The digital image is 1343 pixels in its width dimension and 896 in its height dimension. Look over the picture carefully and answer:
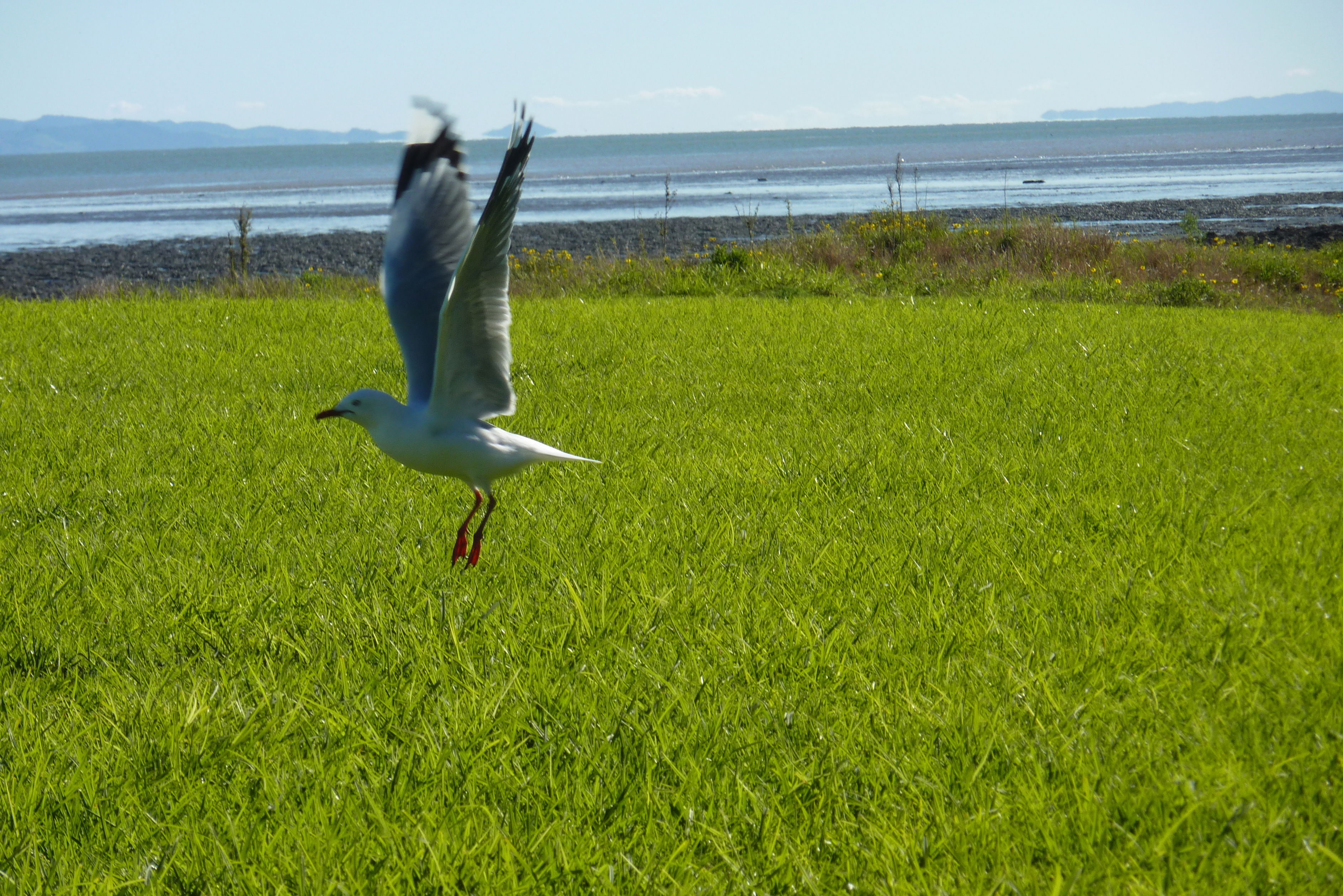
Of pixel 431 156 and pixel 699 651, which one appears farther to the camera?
pixel 431 156

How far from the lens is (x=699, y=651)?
2.97 meters

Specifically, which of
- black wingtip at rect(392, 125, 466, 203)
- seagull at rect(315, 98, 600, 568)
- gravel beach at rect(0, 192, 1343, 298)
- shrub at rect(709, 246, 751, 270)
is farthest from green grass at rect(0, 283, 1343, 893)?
gravel beach at rect(0, 192, 1343, 298)

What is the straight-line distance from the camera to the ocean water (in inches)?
1453

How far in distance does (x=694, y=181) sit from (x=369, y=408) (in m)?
57.7

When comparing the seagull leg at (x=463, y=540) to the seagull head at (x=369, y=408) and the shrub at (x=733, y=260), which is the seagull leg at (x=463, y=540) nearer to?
→ the seagull head at (x=369, y=408)

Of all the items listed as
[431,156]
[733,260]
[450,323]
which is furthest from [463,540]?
[733,260]

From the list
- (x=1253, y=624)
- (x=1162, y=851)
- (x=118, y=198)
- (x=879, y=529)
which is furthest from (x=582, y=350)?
(x=118, y=198)

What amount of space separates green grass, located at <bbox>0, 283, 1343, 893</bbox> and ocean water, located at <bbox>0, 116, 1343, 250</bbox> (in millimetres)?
4834

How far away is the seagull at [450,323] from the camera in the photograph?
3.33m

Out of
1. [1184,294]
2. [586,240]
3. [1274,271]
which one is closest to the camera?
[1184,294]

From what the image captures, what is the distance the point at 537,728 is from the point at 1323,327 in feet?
26.5

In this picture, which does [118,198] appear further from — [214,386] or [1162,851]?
[1162,851]

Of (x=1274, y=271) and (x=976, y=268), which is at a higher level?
(x=976, y=268)

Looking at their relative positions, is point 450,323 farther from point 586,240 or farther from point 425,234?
point 586,240
